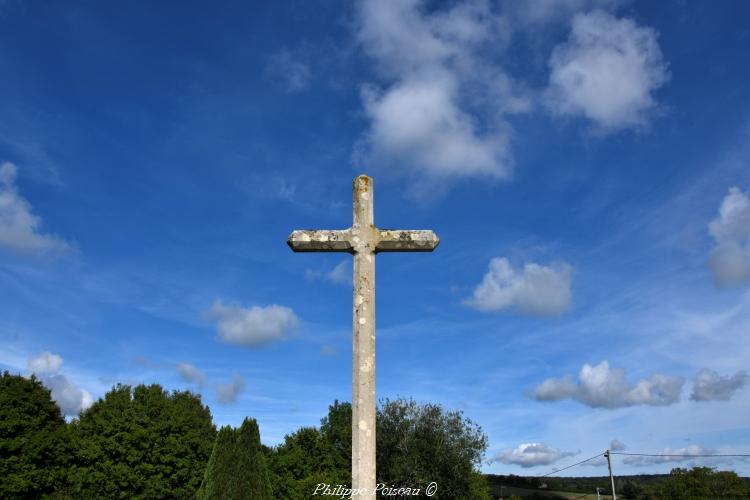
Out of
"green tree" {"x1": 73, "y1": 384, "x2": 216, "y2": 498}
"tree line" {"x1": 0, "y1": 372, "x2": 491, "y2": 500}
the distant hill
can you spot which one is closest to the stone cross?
"tree line" {"x1": 0, "y1": 372, "x2": 491, "y2": 500}

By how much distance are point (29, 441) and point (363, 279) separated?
35704 millimetres

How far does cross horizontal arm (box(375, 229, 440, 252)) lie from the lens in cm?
988

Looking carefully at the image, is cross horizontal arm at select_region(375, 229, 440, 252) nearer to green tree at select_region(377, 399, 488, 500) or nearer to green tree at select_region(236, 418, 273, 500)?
green tree at select_region(236, 418, 273, 500)

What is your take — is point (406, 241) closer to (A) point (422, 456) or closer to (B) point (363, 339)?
(B) point (363, 339)

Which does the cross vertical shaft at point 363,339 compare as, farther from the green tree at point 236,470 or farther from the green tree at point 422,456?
the green tree at point 422,456

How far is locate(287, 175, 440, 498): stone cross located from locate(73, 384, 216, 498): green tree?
3605 cm

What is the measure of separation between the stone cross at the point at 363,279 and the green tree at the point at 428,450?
105 feet

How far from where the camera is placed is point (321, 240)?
32.3 ft

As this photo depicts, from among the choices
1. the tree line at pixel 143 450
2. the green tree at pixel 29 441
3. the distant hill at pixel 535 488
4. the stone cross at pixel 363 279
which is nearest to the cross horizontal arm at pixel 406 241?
the stone cross at pixel 363 279

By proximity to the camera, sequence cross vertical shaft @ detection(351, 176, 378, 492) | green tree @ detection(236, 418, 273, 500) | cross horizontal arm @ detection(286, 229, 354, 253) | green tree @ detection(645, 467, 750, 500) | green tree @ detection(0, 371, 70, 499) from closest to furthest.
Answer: cross vertical shaft @ detection(351, 176, 378, 492) → cross horizontal arm @ detection(286, 229, 354, 253) → green tree @ detection(236, 418, 273, 500) → green tree @ detection(0, 371, 70, 499) → green tree @ detection(645, 467, 750, 500)

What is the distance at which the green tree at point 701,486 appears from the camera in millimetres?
63344

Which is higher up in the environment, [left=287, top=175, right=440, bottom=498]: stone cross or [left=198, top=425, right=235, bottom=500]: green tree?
[left=287, top=175, right=440, bottom=498]: stone cross

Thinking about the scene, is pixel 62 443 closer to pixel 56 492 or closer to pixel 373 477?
pixel 56 492

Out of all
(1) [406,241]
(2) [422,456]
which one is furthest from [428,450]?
(1) [406,241]
